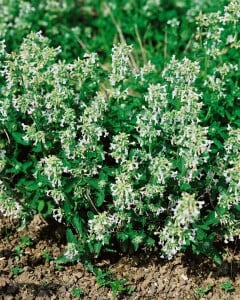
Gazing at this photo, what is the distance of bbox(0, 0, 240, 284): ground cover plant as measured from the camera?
14.0 feet

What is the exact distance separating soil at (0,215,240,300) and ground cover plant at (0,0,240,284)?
145 mm

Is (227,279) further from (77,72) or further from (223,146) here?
(77,72)

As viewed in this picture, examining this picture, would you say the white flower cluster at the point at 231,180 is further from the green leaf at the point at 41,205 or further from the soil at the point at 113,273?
the green leaf at the point at 41,205

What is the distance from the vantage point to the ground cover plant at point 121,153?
428cm

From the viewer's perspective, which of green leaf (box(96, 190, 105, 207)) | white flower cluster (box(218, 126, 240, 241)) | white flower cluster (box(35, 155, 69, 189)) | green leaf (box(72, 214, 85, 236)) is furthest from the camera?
green leaf (box(72, 214, 85, 236))

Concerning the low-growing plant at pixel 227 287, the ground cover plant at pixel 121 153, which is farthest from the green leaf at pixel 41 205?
the low-growing plant at pixel 227 287

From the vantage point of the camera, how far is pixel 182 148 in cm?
440

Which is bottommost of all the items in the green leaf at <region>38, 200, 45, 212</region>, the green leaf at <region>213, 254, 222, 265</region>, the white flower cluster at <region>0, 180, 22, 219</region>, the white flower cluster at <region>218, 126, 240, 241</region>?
the green leaf at <region>213, 254, 222, 265</region>

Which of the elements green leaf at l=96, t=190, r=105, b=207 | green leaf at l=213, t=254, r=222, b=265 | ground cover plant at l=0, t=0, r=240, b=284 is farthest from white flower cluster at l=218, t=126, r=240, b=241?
green leaf at l=96, t=190, r=105, b=207

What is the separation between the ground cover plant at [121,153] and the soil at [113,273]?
145 millimetres

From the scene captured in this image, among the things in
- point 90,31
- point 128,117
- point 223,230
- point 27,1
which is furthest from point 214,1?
point 223,230

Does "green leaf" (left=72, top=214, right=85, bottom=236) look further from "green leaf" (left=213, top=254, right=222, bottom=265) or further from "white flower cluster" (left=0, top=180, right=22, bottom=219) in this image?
"green leaf" (left=213, top=254, right=222, bottom=265)

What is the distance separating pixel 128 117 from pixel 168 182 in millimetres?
596

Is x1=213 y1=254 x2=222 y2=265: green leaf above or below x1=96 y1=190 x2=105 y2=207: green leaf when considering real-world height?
below
